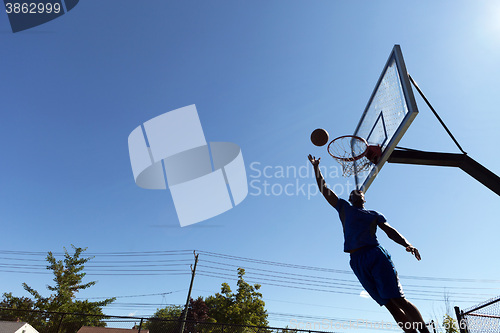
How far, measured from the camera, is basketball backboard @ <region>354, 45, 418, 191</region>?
4344 mm

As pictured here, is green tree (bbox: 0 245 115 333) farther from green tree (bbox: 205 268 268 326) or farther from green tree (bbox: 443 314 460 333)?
green tree (bbox: 443 314 460 333)

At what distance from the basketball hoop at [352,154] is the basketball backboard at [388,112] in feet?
0.44

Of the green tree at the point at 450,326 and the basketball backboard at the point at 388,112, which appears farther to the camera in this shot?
the green tree at the point at 450,326

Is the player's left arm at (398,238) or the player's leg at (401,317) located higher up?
the player's left arm at (398,238)

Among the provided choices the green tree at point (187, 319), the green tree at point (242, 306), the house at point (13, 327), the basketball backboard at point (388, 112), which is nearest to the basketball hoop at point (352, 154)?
the basketball backboard at point (388, 112)

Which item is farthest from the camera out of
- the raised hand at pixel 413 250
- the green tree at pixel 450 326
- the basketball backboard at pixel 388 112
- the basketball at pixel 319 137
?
the green tree at pixel 450 326

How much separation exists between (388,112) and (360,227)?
2.95 metres

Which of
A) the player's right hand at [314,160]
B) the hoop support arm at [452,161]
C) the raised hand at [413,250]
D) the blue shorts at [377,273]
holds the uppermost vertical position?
the hoop support arm at [452,161]

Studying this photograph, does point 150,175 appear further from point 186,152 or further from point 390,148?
point 390,148

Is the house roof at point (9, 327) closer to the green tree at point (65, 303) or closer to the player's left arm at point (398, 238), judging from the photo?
the green tree at point (65, 303)

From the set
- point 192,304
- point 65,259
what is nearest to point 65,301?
point 65,259

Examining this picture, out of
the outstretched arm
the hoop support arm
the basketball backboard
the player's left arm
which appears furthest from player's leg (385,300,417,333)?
the hoop support arm

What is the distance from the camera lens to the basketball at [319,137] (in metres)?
5.01

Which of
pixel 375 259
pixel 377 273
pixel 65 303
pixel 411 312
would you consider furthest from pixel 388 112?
pixel 65 303
